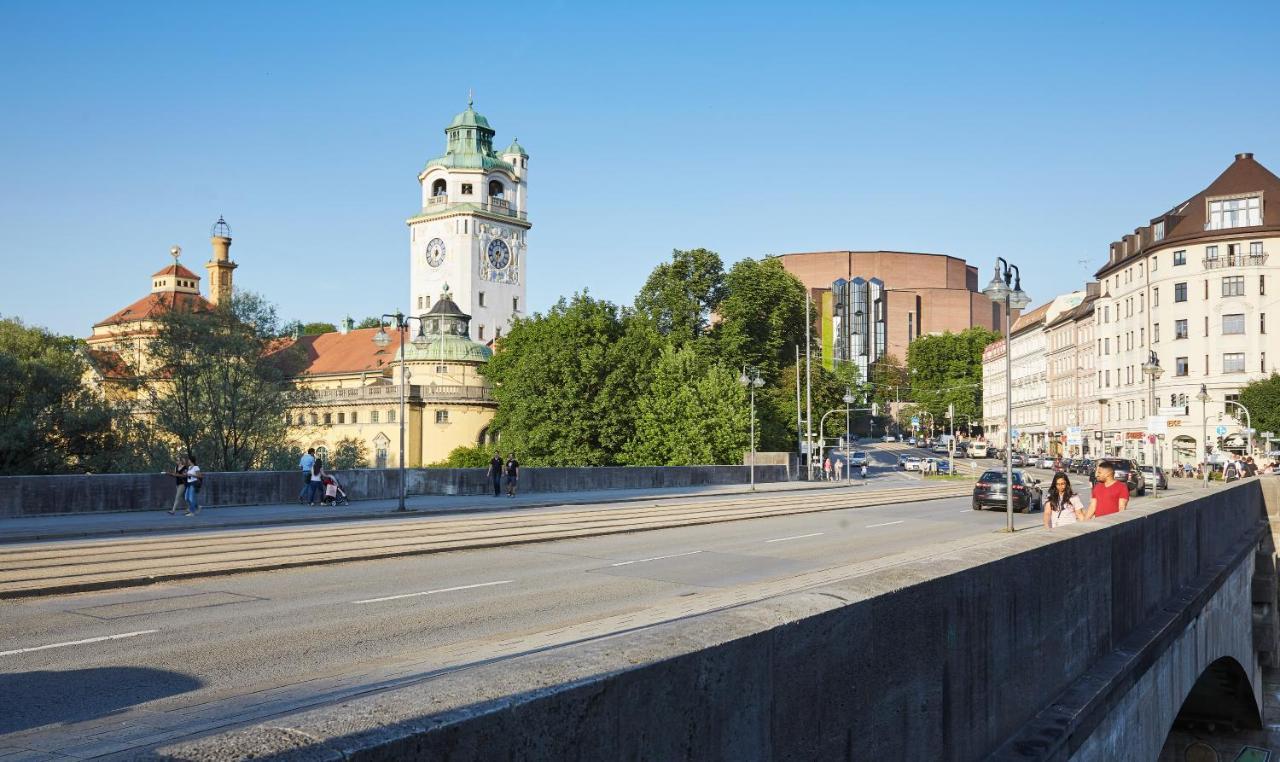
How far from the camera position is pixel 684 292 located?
81.9 metres

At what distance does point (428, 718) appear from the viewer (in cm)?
263

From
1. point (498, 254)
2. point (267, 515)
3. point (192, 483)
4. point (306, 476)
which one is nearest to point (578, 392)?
point (306, 476)

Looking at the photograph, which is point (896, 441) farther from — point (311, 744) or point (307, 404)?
point (311, 744)

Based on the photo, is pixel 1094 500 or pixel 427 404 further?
pixel 427 404

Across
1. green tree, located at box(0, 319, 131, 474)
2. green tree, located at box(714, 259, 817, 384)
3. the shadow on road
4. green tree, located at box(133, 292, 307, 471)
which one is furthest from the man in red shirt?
green tree, located at box(714, 259, 817, 384)

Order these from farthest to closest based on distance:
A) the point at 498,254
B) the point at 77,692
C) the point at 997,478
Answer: the point at 498,254 < the point at 997,478 < the point at 77,692

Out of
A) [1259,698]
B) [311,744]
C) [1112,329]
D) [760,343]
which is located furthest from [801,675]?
[1112,329]

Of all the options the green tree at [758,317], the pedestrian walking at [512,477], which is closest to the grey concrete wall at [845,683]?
the pedestrian walking at [512,477]

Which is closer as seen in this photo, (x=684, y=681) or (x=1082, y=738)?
(x=684, y=681)

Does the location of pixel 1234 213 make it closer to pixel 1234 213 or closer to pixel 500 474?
pixel 1234 213

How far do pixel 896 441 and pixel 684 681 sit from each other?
167 m

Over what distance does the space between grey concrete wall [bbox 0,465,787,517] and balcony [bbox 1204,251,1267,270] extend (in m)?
51.1

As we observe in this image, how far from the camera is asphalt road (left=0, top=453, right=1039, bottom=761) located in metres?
7.45

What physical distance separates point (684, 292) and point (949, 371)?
285 feet
